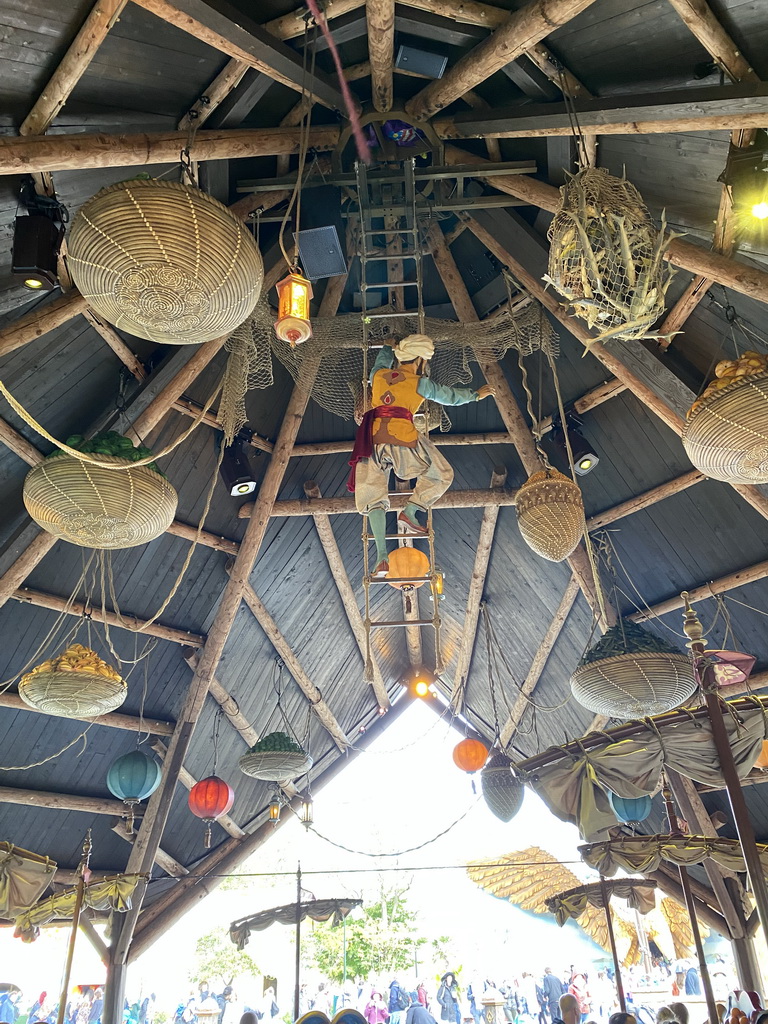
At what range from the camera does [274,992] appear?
46.6 feet

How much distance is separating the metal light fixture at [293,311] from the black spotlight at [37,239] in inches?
46.7

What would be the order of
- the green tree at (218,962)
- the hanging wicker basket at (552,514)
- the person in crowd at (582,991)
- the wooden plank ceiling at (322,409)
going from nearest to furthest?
the wooden plank ceiling at (322,409)
the hanging wicker basket at (552,514)
the person in crowd at (582,991)
the green tree at (218,962)

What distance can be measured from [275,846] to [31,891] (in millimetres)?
14495

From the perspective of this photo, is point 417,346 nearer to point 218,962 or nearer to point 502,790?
point 502,790

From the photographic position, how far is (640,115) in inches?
139

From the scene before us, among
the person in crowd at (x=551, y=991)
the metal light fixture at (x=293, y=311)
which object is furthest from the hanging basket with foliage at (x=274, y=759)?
the person in crowd at (x=551, y=991)

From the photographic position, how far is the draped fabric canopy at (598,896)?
316 inches

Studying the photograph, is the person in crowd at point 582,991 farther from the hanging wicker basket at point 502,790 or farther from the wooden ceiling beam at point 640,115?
the wooden ceiling beam at point 640,115

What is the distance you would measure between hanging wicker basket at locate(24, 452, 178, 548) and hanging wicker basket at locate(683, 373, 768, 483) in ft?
8.96

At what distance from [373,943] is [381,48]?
1559cm

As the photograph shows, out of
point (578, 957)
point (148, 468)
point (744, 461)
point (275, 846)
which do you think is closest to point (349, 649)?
point (148, 468)

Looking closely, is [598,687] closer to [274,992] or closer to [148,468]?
[148,468]

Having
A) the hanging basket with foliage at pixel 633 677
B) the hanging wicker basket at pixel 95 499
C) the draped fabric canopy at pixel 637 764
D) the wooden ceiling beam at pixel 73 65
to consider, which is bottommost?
the draped fabric canopy at pixel 637 764

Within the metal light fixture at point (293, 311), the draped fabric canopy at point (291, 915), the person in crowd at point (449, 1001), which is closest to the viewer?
the metal light fixture at point (293, 311)
